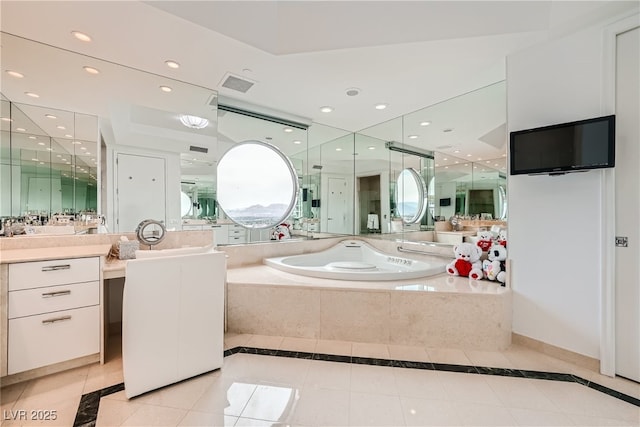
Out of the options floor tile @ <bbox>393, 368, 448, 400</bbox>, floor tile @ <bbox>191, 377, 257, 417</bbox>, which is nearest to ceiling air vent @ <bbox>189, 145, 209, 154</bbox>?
floor tile @ <bbox>191, 377, 257, 417</bbox>

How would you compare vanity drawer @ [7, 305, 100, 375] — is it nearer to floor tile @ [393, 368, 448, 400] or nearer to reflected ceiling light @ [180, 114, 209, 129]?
reflected ceiling light @ [180, 114, 209, 129]

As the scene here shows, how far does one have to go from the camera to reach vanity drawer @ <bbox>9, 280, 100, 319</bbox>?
170cm

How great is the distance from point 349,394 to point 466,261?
180 cm

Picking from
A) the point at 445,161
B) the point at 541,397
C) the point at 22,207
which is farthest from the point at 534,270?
the point at 22,207

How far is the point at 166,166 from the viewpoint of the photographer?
2.81 metres

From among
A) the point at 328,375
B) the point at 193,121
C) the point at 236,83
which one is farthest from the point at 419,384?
the point at 193,121

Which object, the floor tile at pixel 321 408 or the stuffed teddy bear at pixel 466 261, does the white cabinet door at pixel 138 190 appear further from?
the stuffed teddy bear at pixel 466 261

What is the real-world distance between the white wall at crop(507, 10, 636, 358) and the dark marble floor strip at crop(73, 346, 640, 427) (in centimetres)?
30

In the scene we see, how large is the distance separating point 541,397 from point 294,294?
1.82m

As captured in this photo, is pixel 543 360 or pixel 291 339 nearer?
pixel 543 360

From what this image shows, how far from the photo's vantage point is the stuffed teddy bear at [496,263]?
98.2 inches

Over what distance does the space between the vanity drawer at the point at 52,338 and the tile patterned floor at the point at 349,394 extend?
0.15m

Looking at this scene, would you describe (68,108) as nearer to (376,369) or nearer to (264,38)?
(264,38)

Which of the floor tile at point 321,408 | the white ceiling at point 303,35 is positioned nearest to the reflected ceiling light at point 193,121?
the white ceiling at point 303,35
